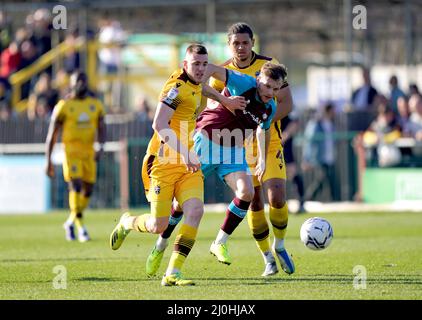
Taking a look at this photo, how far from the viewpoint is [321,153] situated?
23547 millimetres

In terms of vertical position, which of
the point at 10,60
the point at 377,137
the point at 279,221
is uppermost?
the point at 10,60

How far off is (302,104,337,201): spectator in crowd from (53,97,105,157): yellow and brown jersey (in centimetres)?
787

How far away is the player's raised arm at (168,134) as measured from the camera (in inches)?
389

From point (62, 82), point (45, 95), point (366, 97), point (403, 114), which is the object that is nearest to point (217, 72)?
point (403, 114)

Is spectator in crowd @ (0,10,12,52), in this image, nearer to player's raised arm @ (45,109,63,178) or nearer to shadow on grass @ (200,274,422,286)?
player's raised arm @ (45,109,63,178)

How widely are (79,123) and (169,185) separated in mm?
6532

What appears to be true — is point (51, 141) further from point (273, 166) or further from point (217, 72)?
point (217, 72)

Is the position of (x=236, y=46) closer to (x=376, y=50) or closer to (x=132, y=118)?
(x=132, y=118)

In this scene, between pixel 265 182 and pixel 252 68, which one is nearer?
pixel 252 68

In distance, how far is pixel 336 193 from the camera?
2370 centimetres

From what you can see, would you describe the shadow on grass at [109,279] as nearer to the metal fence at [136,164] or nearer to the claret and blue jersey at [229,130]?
the claret and blue jersey at [229,130]

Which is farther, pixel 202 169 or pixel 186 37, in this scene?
pixel 186 37
